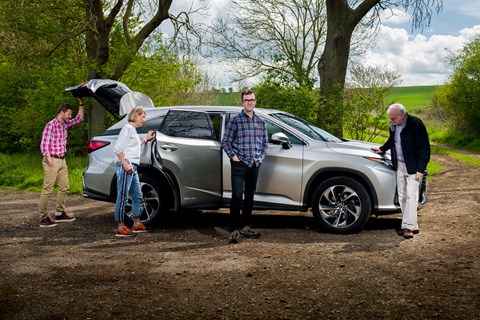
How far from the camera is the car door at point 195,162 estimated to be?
9.30 meters

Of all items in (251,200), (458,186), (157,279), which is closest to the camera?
(157,279)

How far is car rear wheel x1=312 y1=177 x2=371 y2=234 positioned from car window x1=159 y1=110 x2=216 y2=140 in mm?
1877

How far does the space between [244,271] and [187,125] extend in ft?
11.3

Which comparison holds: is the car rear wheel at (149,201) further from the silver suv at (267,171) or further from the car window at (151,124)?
the car window at (151,124)

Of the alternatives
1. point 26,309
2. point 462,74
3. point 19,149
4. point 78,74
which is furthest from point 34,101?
point 462,74

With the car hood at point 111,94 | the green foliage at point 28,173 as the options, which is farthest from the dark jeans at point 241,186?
the green foliage at point 28,173

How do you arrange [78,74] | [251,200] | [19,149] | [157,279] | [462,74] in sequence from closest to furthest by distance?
[157,279], [251,200], [78,74], [19,149], [462,74]

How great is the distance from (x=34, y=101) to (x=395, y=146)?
16.2 meters

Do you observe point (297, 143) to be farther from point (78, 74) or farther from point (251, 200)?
point (78, 74)

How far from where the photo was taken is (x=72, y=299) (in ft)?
19.0

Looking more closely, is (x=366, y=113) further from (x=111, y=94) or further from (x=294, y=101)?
(x=111, y=94)

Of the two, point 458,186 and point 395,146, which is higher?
point 395,146

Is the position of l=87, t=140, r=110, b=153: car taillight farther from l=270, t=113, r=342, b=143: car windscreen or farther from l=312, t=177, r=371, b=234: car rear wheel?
l=312, t=177, r=371, b=234: car rear wheel

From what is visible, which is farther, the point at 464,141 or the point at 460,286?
the point at 464,141
